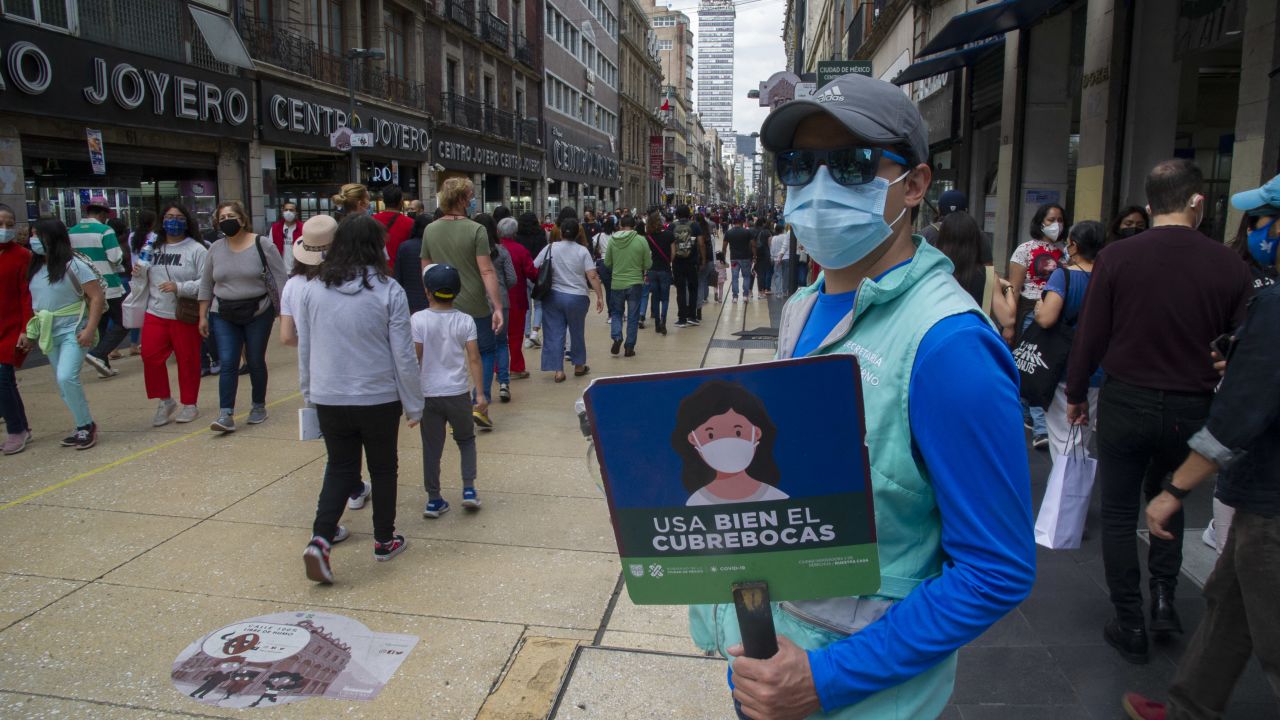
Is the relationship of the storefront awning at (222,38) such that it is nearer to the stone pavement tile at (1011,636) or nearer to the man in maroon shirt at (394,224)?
the man in maroon shirt at (394,224)

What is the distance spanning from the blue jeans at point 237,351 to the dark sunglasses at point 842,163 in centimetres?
642

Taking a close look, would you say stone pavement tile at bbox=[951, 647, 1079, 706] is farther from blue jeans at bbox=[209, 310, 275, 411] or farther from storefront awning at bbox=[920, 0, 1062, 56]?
storefront awning at bbox=[920, 0, 1062, 56]

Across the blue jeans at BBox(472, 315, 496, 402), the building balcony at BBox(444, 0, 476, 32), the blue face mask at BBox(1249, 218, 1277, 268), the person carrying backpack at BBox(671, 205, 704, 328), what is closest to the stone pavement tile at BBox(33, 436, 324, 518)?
the blue jeans at BBox(472, 315, 496, 402)

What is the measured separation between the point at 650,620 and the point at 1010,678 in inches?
61.9

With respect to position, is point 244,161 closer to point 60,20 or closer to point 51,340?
point 60,20

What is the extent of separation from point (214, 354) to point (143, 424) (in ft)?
8.80

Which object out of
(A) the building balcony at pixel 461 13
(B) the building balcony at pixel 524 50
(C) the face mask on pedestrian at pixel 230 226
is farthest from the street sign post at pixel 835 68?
(B) the building balcony at pixel 524 50

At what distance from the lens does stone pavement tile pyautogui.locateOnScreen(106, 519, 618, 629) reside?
407 centimetres

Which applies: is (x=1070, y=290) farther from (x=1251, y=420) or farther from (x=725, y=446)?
(x=725, y=446)

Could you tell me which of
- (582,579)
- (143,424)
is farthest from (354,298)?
(143,424)

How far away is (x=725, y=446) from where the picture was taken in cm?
129

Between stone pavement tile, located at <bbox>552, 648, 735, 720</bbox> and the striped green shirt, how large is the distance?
9075 mm

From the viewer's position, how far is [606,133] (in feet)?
207

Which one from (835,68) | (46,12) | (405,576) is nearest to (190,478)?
(405,576)
